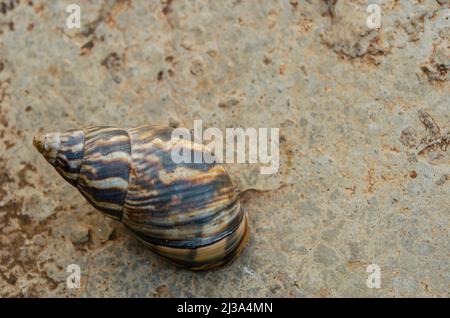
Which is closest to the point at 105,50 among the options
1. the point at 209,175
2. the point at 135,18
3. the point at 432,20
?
the point at 135,18

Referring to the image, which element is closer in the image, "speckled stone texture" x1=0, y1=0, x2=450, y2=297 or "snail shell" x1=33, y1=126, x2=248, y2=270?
"snail shell" x1=33, y1=126, x2=248, y2=270

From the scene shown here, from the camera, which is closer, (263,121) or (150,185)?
(150,185)

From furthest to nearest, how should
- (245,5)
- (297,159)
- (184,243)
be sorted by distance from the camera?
1. (245,5)
2. (297,159)
3. (184,243)

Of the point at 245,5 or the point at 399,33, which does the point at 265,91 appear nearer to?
the point at 245,5

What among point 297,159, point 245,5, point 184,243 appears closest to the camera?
point 184,243
